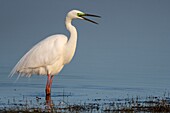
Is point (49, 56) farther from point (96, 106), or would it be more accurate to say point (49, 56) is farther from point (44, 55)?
point (96, 106)

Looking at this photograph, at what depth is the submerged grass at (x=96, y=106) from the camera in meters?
12.1

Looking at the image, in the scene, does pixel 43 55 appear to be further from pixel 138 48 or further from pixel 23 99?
pixel 138 48

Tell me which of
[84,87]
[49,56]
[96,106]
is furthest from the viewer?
[84,87]

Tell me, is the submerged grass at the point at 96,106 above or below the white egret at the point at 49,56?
below

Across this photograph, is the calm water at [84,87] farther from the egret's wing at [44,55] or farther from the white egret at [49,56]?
the egret's wing at [44,55]

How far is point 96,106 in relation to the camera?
43.0 feet

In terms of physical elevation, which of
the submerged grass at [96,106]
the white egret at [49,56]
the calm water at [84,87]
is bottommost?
the submerged grass at [96,106]

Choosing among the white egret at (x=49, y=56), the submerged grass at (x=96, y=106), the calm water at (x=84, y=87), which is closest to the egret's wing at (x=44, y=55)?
the white egret at (x=49, y=56)

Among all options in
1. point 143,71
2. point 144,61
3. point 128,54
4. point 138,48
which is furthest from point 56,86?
point 138,48

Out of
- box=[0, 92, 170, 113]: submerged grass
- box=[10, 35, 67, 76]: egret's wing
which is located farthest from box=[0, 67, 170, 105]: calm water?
box=[10, 35, 67, 76]: egret's wing

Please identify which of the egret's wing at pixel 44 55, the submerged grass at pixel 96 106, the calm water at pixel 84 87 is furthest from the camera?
the egret's wing at pixel 44 55

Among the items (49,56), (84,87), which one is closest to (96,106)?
(49,56)

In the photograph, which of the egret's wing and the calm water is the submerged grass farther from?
the egret's wing

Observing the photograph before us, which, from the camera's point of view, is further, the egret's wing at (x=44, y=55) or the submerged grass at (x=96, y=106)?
the egret's wing at (x=44, y=55)
